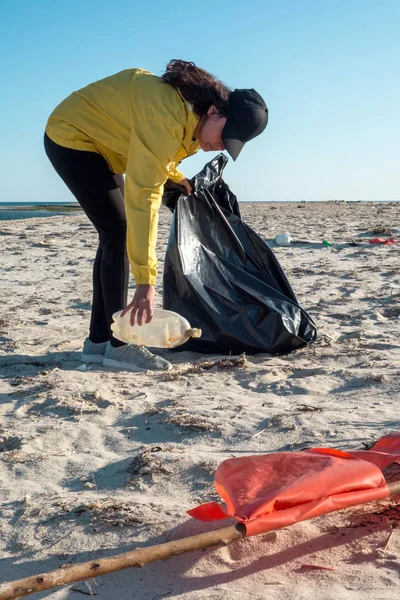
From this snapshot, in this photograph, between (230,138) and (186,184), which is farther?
(186,184)

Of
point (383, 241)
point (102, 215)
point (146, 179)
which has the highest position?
point (146, 179)

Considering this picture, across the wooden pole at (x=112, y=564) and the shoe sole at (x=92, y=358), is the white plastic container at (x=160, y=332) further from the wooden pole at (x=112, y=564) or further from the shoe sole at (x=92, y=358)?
the wooden pole at (x=112, y=564)

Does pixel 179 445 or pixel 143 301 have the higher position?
pixel 143 301

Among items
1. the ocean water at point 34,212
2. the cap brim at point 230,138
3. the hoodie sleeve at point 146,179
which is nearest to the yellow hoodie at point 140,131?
the hoodie sleeve at point 146,179

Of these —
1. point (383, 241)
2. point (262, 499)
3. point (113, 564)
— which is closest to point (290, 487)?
point (262, 499)

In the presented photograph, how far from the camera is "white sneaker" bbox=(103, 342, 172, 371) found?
3156 mm

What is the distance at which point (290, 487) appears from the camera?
1.56 m

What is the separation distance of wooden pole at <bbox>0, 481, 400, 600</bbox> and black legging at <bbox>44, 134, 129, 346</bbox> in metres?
Answer: 1.83

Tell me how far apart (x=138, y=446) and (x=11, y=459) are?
0.42m

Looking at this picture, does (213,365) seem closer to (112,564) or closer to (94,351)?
(94,351)

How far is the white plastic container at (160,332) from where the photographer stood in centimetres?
322

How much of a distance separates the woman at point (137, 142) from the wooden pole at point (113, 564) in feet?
3.92

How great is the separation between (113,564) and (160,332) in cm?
198

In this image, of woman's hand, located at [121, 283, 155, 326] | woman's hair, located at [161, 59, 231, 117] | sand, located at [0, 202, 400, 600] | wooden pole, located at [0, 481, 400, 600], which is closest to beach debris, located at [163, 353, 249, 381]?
sand, located at [0, 202, 400, 600]
